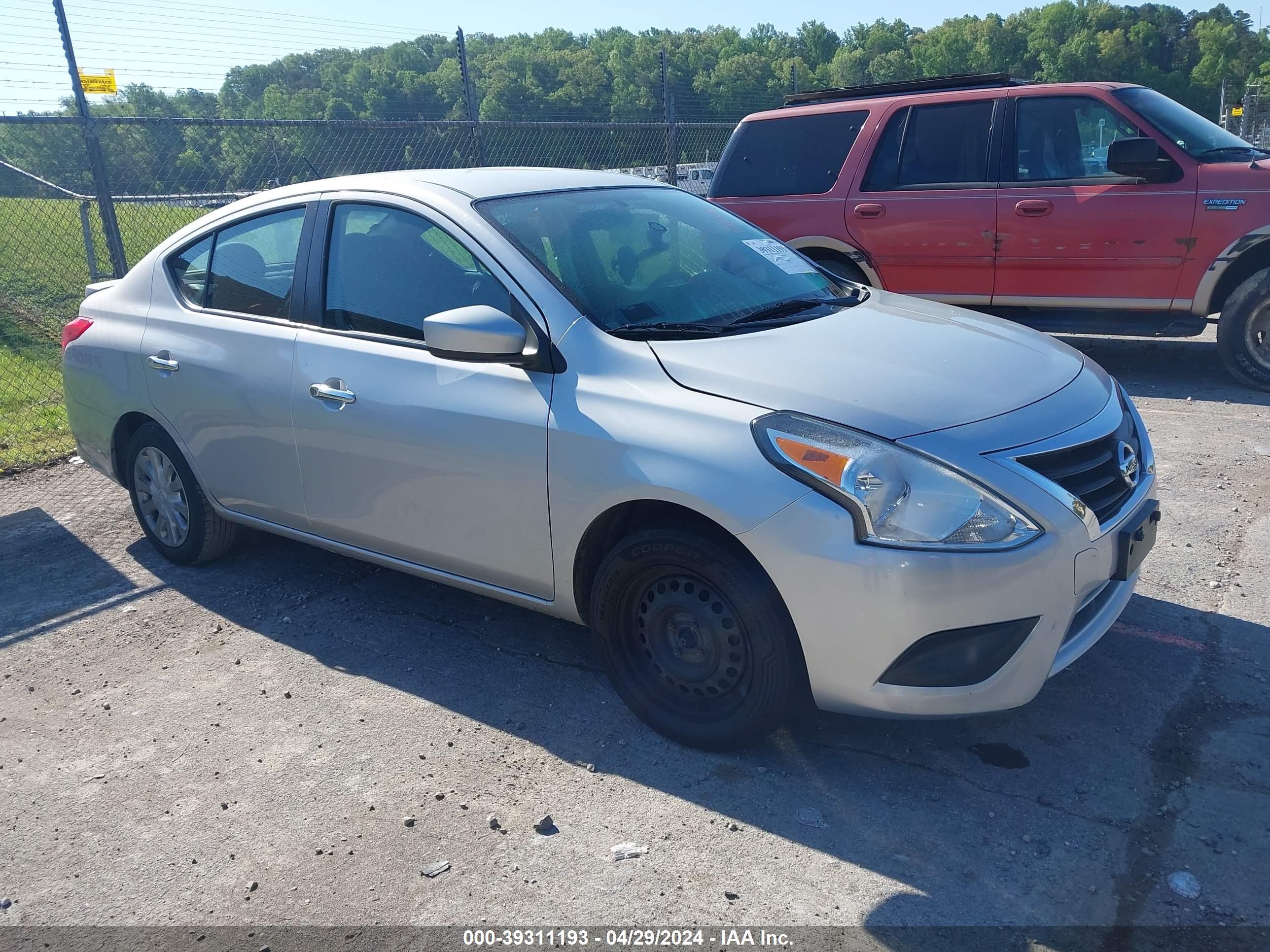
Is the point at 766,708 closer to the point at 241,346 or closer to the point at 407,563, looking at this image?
the point at 407,563

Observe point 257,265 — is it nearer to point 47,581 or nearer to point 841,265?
point 47,581

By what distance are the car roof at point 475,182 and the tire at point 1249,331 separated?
4498 mm

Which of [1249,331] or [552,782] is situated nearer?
[552,782]

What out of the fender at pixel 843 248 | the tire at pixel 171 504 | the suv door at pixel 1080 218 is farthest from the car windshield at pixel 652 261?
the fender at pixel 843 248

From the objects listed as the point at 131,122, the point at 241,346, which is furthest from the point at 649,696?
the point at 131,122

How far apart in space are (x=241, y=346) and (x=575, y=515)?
182 cm

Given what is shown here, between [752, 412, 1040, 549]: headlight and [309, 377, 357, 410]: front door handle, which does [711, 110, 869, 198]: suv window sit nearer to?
[309, 377, 357, 410]: front door handle

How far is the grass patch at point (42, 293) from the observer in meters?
7.65

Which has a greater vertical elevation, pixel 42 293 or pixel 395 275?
pixel 395 275

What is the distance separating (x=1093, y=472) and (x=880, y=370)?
0.67 m

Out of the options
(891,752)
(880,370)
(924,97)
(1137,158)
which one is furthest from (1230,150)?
(891,752)

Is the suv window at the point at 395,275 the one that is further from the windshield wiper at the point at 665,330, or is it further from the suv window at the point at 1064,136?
the suv window at the point at 1064,136

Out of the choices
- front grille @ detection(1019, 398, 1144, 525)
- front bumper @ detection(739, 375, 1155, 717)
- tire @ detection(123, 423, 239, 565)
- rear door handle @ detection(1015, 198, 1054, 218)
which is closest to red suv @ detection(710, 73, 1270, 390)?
rear door handle @ detection(1015, 198, 1054, 218)

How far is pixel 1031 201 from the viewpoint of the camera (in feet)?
24.2
